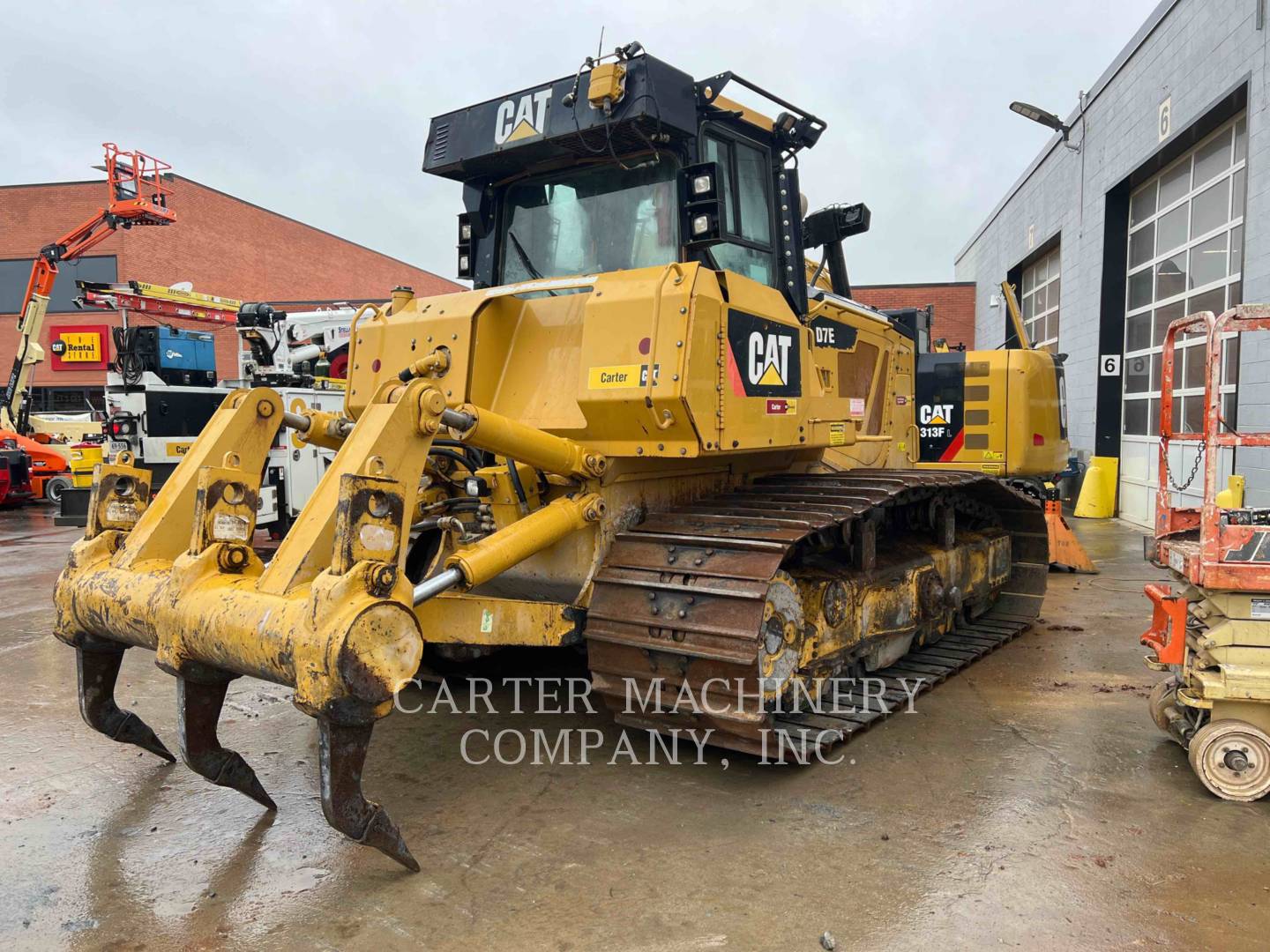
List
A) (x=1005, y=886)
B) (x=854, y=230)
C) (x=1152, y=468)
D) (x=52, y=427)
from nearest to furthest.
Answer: (x=1005, y=886) → (x=854, y=230) → (x=1152, y=468) → (x=52, y=427)

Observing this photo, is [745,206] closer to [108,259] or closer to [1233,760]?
[1233,760]

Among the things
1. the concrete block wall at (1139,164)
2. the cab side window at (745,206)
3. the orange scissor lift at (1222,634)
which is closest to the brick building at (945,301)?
the concrete block wall at (1139,164)

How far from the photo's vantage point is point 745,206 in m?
4.69

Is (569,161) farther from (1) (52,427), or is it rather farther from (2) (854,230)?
(1) (52,427)

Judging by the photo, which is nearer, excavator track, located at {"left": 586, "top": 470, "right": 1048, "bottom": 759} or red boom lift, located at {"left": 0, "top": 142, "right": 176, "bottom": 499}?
excavator track, located at {"left": 586, "top": 470, "right": 1048, "bottom": 759}

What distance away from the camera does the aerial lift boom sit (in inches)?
712

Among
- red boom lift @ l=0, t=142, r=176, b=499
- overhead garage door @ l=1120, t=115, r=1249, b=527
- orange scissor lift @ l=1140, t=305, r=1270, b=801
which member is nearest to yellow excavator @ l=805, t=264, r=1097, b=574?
overhead garage door @ l=1120, t=115, r=1249, b=527

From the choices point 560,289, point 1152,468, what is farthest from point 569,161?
point 1152,468

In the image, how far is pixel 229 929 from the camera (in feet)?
9.10

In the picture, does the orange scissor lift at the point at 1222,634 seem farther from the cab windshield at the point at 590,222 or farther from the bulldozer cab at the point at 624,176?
the cab windshield at the point at 590,222

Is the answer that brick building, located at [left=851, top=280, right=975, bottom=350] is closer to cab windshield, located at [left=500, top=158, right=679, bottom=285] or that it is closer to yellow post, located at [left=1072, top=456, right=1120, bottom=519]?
yellow post, located at [left=1072, top=456, right=1120, bottom=519]

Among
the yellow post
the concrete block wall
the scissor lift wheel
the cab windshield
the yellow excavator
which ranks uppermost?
the concrete block wall

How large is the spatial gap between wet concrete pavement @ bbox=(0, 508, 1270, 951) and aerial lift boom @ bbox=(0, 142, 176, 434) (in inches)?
643

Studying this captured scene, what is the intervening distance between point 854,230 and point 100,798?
500cm
